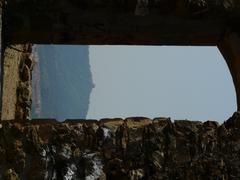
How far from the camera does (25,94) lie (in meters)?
7.05

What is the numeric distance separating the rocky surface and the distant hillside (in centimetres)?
5202

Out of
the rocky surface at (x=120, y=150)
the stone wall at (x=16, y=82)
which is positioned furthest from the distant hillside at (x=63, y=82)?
the rocky surface at (x=120, y=150)

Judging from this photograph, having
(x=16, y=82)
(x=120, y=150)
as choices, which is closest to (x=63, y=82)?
(x=16, y=82)

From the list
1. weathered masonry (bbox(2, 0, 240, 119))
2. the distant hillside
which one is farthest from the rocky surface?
the distant hillside

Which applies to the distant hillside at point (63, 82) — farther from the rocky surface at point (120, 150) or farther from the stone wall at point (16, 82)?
the rocky surface at point (120, 150)

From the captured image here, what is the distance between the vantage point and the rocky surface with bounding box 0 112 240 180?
419 centimetres

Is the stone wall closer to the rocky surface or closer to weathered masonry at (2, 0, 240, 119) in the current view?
weathered masonry at (2, 0, 240, 119)

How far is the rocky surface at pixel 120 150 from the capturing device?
4188mm

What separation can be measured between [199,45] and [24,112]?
2534 millimetres

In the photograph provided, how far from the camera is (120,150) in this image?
4250 mm

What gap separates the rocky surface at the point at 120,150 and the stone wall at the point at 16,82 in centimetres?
157
